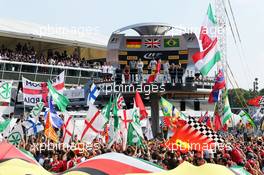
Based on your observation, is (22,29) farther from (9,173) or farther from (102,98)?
(9,173)

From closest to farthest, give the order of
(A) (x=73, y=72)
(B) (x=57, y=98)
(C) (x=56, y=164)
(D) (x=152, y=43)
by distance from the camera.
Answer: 1. (C) (x=56, y=164)
2. (B) (x=57, y=98)
3. (D) (x=152, y=43)
4. (A) (x=73, y=72)

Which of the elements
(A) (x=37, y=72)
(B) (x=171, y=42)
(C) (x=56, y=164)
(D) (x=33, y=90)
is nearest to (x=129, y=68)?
(B) (x=171, y=42)

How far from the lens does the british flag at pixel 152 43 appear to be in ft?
123

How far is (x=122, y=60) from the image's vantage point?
37.9 metres

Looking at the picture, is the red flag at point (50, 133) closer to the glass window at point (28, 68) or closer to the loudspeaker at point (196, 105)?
the glass window at point (28, 68)

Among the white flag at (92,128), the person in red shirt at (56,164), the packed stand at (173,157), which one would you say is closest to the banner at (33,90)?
the white flag at (92,128)

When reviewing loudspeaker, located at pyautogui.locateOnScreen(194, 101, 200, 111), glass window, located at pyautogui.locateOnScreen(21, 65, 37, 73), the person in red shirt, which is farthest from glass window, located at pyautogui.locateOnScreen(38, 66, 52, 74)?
the person in red shirt

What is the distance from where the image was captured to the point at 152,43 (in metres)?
37.6

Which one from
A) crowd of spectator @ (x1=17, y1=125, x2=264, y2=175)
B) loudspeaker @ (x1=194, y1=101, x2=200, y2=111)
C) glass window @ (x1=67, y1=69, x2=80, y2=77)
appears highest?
glass window @ (x1=67, y1=69, x2=80, y2=77)

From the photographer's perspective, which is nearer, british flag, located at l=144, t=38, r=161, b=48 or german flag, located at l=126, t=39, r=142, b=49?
british flag, located at l=144, t=38, r=161, b=48

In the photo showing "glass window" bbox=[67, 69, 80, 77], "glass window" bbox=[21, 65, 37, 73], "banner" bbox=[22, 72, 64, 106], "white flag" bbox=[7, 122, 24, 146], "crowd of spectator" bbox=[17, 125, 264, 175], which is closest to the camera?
"crowd of spectator" bbox=[17, 125, 264, 175]

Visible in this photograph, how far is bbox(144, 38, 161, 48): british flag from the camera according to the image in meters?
37.6

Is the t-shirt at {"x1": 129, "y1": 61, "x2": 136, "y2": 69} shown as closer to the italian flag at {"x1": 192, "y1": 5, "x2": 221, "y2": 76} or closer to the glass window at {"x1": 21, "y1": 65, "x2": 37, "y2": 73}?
the italian flag at {"x1": 192, "y1": 5, "x2": 221, "y2": 76}

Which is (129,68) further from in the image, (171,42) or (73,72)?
(73,72)
